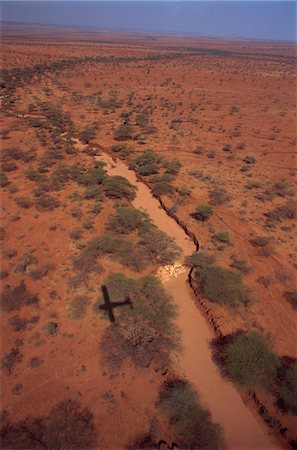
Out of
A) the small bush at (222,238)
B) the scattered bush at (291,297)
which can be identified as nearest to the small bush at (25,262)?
the small bush at (222,238)


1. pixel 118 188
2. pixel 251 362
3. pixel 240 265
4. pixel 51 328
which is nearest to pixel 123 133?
pixel 118 188

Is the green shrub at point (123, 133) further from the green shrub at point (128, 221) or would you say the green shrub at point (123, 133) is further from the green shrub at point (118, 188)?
the green shrub at point (128, 221)

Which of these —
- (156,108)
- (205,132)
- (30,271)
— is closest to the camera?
(30,271)

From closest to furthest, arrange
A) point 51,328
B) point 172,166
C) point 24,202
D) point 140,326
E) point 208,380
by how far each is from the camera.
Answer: point 208,380 < point 51,328 < point 140,326 < point 24,202 < point 172,166

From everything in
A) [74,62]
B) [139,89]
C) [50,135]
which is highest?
[74,62]

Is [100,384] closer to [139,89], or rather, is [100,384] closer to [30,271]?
[30,271]

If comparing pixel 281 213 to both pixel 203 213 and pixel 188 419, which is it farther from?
pixel 188 419

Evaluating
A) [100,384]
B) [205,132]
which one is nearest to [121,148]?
[205,132]
